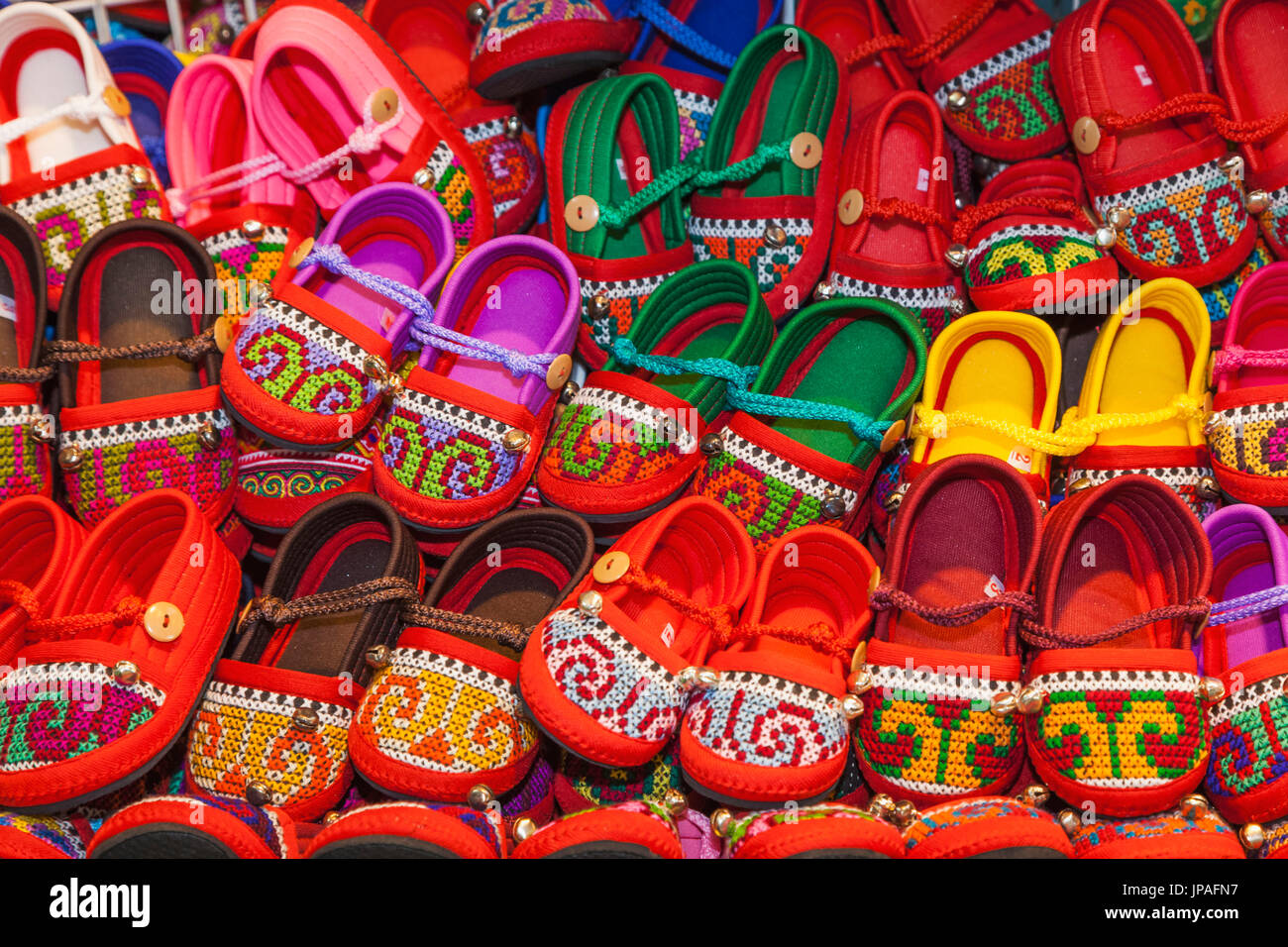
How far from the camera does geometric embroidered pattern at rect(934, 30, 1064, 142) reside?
1.52 meters

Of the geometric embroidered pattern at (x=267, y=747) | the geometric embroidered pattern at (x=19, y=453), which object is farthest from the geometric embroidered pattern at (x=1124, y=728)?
the geometric embroidered pattern at (x=19, y=453)

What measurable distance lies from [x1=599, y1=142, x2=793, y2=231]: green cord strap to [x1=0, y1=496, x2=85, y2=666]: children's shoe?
0.78m

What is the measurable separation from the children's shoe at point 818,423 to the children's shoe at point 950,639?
0.10 metres

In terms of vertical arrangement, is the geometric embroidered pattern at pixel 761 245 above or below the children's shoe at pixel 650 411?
above

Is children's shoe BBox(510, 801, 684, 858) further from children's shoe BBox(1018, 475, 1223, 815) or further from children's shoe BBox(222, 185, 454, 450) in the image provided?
children's shoe BBox(222, 185, 454, 450)

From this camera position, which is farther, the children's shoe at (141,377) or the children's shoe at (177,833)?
the children's shoe at (141,377)

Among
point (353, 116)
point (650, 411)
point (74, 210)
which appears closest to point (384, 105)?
point (353, 116)

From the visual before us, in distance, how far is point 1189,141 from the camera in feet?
4.87

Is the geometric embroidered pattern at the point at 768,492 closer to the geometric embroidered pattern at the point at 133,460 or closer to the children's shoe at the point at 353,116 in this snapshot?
the children's shoe at the point at 353,116

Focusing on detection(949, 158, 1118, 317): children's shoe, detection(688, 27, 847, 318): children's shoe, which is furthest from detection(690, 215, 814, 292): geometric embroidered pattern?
detection(949, 158, 1118, 317): children's shoe

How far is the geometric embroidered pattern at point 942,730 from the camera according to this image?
1.17 metres

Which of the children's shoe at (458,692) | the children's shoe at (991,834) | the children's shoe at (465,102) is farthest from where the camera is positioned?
the children's shoe at (465,102)

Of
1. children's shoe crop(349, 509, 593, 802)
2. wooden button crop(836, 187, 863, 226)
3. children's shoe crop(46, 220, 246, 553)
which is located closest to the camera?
children's shoe crop(349, 509, 593, 802)

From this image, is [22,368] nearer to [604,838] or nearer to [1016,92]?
[604,838]
